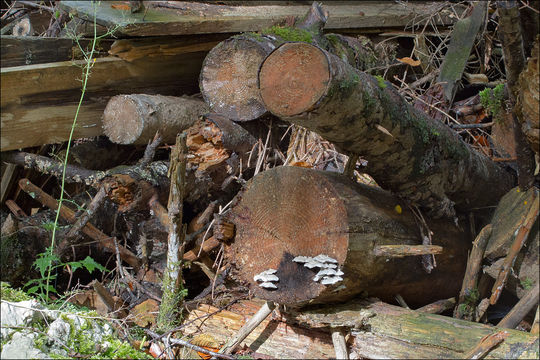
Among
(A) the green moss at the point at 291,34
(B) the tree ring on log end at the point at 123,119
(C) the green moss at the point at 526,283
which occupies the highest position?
(A) the green moss at the point at 291,34

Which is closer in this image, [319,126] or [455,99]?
[319,126]

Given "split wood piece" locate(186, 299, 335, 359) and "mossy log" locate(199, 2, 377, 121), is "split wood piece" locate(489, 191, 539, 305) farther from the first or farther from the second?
"mossy log" locate(199, 2, 377, 121)

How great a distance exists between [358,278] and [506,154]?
1.76 meters

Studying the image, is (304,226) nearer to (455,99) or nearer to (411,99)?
(411,99)

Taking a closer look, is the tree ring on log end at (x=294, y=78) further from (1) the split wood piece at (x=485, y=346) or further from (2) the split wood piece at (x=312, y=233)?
(1) the split wood piece at (x=485, y=346)

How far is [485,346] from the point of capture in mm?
2314

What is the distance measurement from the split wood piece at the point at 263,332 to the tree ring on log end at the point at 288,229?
32 centimetres

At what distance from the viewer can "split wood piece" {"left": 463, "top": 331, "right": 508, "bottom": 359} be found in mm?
2312

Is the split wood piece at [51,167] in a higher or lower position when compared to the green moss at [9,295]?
higher

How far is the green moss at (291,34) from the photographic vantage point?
12.0 ft

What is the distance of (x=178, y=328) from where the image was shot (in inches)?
120

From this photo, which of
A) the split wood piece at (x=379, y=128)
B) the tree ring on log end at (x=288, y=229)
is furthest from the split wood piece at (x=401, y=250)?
the split wood piece at (x=379, y=128)

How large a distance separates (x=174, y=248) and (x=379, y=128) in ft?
4.43

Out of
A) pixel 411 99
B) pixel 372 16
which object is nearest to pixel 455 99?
pixel 411 99
